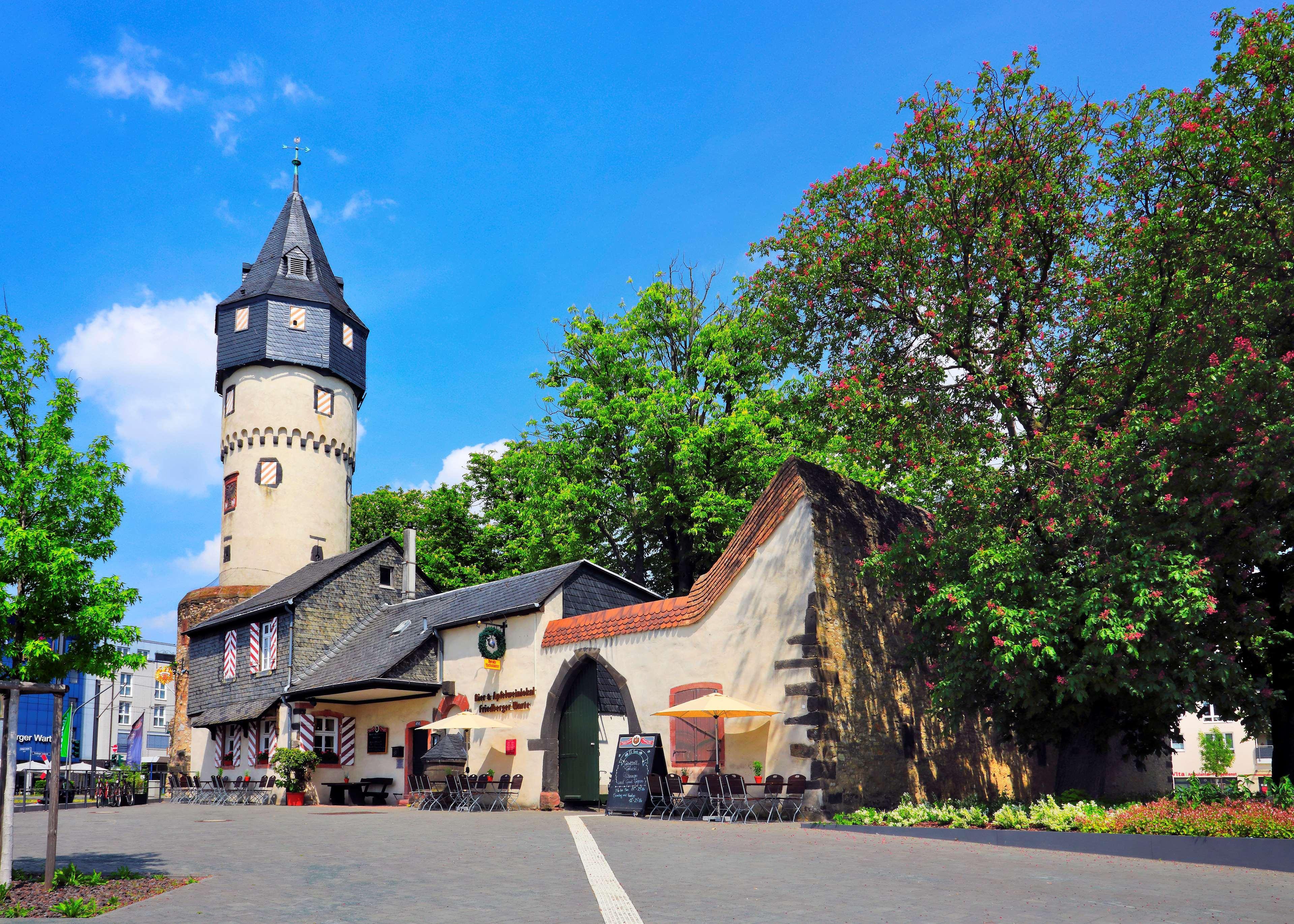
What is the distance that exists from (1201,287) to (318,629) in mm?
25039

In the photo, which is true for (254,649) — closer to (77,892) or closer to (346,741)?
(346,741)

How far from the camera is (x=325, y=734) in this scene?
28.1 meters

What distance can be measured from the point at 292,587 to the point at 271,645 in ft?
7.94

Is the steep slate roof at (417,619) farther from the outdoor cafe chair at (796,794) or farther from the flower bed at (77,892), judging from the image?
the flower bed at (77,892)

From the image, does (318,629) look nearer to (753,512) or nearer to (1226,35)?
(753,512)

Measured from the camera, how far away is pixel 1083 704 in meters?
14.9

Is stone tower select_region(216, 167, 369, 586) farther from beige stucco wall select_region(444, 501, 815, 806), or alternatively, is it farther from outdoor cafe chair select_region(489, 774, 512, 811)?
beige stucco wall select_region(444, 501, 815, 806)

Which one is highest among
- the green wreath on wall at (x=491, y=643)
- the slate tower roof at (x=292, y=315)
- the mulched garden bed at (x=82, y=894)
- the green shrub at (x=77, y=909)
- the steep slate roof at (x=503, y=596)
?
the slate tower roof at (x=292, y=315)

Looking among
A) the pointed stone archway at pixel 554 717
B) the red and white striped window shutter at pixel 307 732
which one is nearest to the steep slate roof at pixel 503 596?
the pointed stone archway at pixel 554 717

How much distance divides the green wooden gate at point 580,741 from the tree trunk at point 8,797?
13.2 m

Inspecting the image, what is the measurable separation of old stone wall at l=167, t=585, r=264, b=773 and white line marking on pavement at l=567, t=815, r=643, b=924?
26865 mm

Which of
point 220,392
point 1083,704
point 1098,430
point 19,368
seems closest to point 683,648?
point 1083,704

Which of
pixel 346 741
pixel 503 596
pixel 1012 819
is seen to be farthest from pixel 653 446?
pixel 1012 819

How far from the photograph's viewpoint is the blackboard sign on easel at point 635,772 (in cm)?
1744
